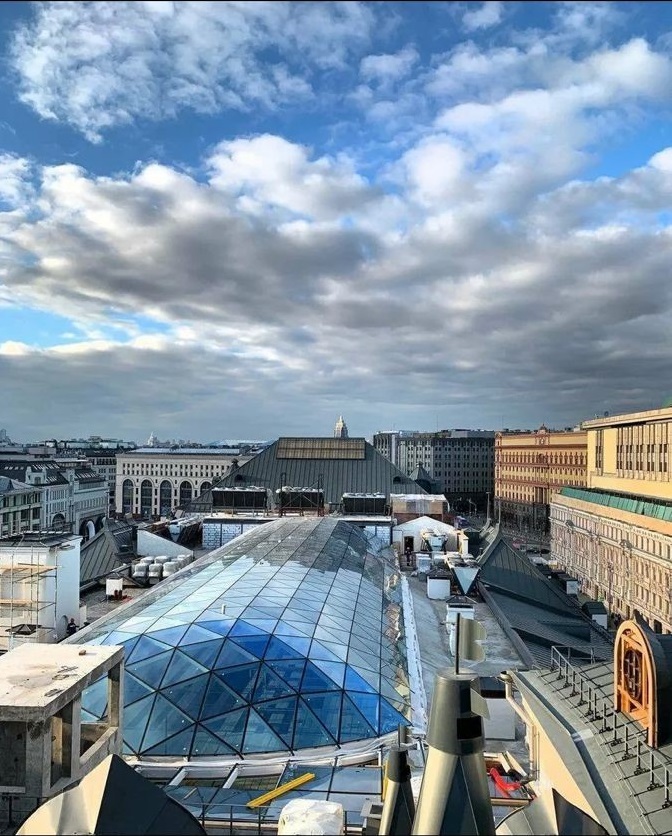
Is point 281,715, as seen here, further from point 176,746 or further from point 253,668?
point 176,746

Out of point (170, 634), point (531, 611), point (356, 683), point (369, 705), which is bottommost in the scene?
point (531, 611)

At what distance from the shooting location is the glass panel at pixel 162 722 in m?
14.6

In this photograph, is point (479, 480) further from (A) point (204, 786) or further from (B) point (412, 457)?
(A) point (204, 786)

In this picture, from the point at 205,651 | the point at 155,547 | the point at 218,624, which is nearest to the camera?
the point at 205,651

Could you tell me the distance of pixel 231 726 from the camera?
1488 cm

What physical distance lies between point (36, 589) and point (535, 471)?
369 ft

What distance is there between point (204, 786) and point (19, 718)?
529 cm

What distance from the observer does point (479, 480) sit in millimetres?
166875

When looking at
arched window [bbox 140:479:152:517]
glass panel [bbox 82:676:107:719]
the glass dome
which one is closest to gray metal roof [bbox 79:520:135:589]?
the glass dome

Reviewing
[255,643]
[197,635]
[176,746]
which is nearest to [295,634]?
[255,643]

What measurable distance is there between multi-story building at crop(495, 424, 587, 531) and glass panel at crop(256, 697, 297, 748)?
10095cm

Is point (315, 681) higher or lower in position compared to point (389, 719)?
higher

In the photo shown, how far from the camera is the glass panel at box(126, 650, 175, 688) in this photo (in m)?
16.2

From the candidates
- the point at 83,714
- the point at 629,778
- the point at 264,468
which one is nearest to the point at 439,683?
the point at 629,778
